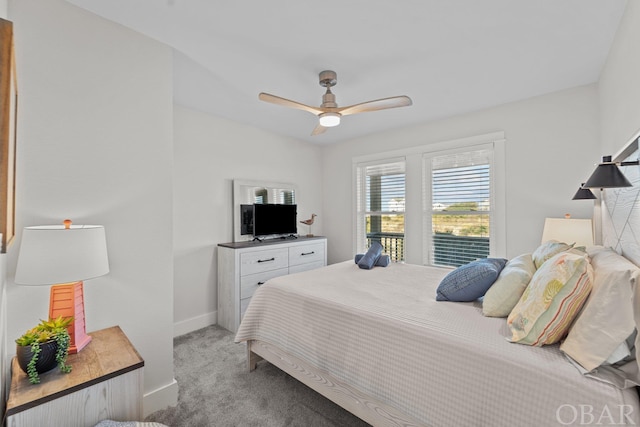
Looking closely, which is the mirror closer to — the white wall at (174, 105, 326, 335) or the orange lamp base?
the white wall at (174, 105, 326, 335)

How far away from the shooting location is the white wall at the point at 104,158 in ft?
4.92

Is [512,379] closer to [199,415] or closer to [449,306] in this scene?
[449,306]

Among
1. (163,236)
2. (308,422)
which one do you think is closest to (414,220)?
(308,422)

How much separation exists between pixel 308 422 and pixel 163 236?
158cm

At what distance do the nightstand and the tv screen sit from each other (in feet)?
7.91

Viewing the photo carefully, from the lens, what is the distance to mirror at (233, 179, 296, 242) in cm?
367

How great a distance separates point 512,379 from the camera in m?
1.16

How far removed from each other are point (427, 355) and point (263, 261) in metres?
2.38

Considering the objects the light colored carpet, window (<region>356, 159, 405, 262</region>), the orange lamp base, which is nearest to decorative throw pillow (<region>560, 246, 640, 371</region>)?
the light colored carpet

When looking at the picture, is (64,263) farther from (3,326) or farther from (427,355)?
(427,355)

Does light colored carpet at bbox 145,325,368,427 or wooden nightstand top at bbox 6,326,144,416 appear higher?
wooden nightstand top at bbox 6,326,144,416

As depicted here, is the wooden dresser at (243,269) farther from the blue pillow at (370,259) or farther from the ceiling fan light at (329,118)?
the ceiling fan light at (329,118)

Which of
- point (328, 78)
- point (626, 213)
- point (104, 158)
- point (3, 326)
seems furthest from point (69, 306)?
point (626, 213)

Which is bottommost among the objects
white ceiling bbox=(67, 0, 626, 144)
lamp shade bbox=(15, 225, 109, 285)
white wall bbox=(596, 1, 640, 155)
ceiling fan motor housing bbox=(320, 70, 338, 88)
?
lamp shade bbox=(15, 225, 109, 285)
